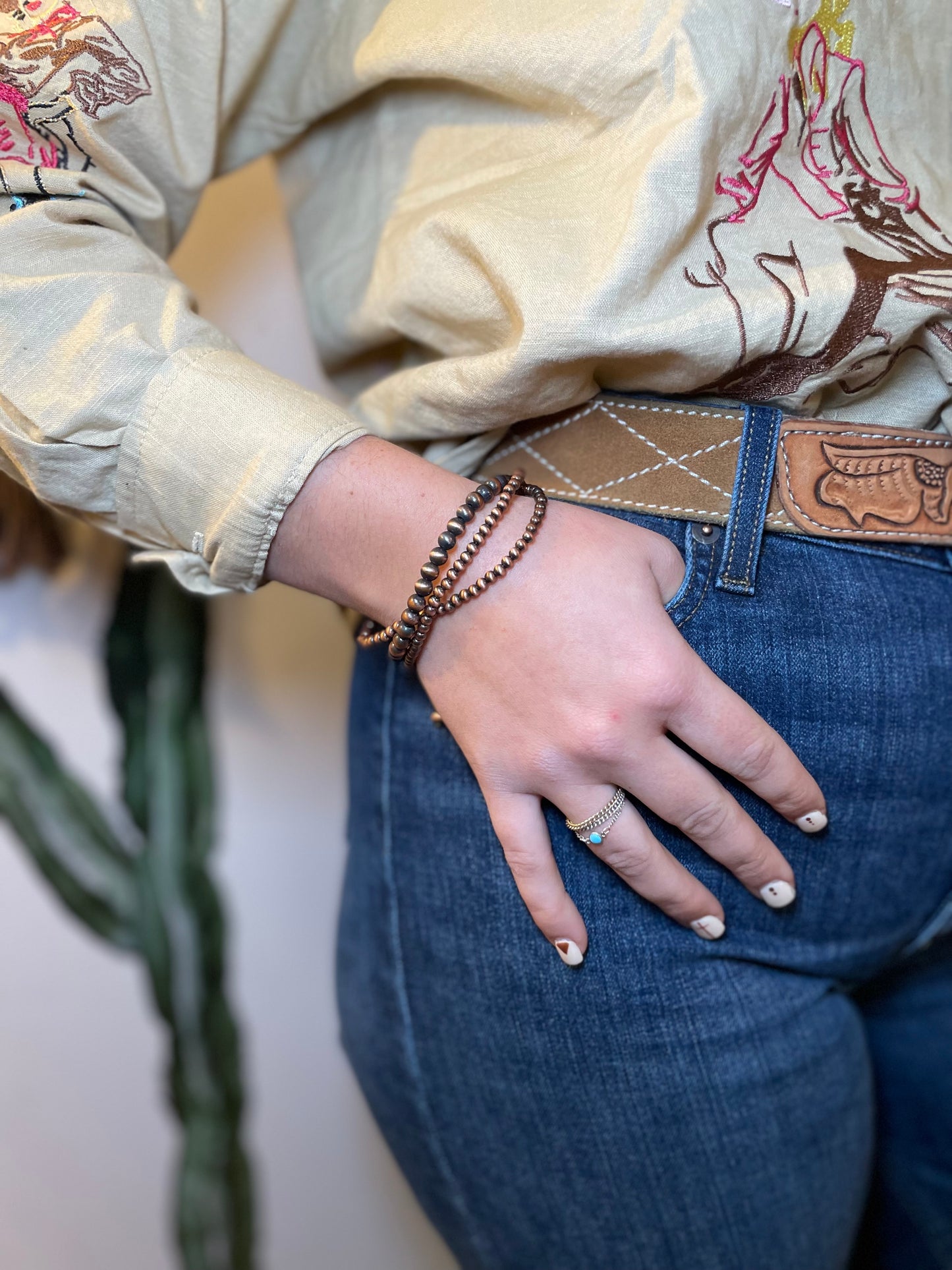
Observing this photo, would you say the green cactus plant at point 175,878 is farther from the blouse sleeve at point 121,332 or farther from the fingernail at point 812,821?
the fingernail at point 812,821

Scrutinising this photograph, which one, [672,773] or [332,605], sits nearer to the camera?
[672,773]

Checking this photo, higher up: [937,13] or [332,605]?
[937,13]

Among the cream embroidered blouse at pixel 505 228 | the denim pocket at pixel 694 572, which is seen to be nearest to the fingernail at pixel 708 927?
the denim pocket at pixel 694 572

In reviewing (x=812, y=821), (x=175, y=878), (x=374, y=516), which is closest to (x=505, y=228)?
(x=374, y=516)

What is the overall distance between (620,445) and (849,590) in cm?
17

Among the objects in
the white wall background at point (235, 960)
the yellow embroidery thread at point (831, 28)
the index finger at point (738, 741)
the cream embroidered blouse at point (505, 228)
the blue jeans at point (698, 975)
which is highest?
the yellow embroidery thread at point (831, 28)

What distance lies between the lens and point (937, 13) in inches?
23.1

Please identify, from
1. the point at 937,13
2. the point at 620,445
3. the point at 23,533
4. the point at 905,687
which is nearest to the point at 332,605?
the point at 23,533

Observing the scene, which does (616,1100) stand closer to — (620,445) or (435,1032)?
(435,1032)

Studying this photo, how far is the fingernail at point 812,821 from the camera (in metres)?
0.57

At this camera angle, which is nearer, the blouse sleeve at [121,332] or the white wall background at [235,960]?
the blouse sleeve at [121,332]

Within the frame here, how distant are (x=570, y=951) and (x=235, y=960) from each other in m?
0.55

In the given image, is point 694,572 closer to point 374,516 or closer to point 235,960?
point 374,516

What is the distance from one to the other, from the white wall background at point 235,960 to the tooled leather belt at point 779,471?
0.49 meters
